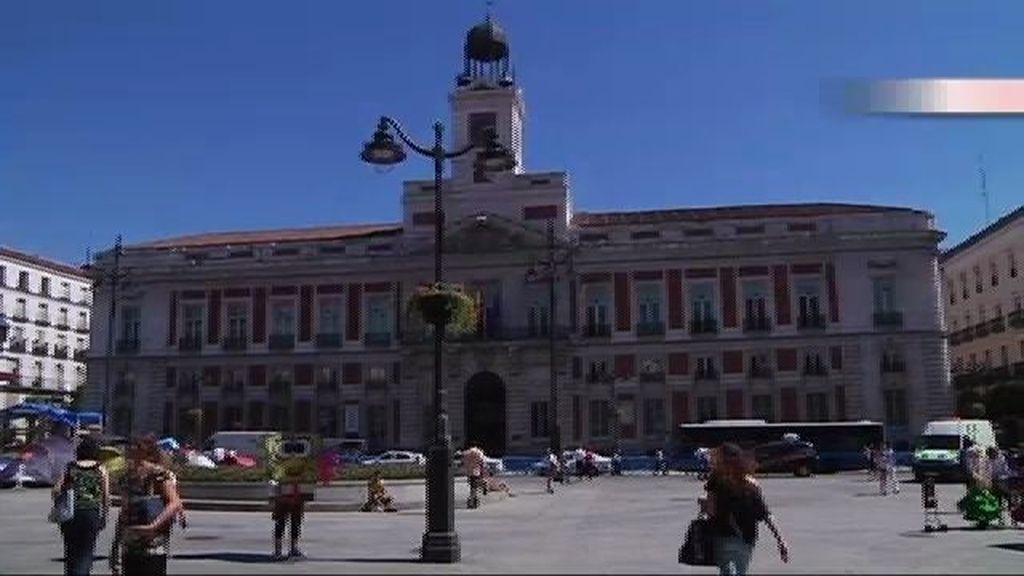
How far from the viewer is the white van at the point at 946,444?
36844mm

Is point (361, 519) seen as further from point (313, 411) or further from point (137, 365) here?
point (137, 365)

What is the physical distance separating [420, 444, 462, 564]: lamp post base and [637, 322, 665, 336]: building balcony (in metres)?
43.7

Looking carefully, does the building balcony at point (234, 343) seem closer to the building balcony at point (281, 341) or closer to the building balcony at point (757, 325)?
the building balcony at point (281, 341)

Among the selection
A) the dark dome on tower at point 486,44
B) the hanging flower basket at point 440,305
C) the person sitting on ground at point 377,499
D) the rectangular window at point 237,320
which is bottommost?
the person sitting on ground at point 377,499

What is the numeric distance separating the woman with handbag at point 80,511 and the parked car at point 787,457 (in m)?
37.5

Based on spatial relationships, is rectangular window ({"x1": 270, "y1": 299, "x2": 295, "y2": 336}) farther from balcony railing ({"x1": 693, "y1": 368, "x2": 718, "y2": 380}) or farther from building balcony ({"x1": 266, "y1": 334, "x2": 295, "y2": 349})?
balcony railing ({"x1": 693, "y1": 368, "x2": 718, "y2": 380})

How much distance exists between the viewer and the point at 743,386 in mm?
55406

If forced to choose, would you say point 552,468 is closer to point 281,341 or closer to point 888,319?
point 888,319

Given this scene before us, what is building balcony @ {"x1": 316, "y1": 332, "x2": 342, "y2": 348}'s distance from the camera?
60.3 meters

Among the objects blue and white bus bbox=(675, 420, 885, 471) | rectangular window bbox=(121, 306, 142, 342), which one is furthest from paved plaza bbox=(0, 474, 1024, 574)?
rectangular window bbox=(121, 306, 142, 342)

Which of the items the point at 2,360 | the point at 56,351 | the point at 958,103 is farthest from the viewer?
the point at 56,351

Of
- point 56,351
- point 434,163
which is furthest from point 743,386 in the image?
point 56,351

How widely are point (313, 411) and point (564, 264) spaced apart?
16554 millimetres

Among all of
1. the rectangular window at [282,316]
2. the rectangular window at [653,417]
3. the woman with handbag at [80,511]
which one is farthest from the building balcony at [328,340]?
the woman with handbag at [80,511]
